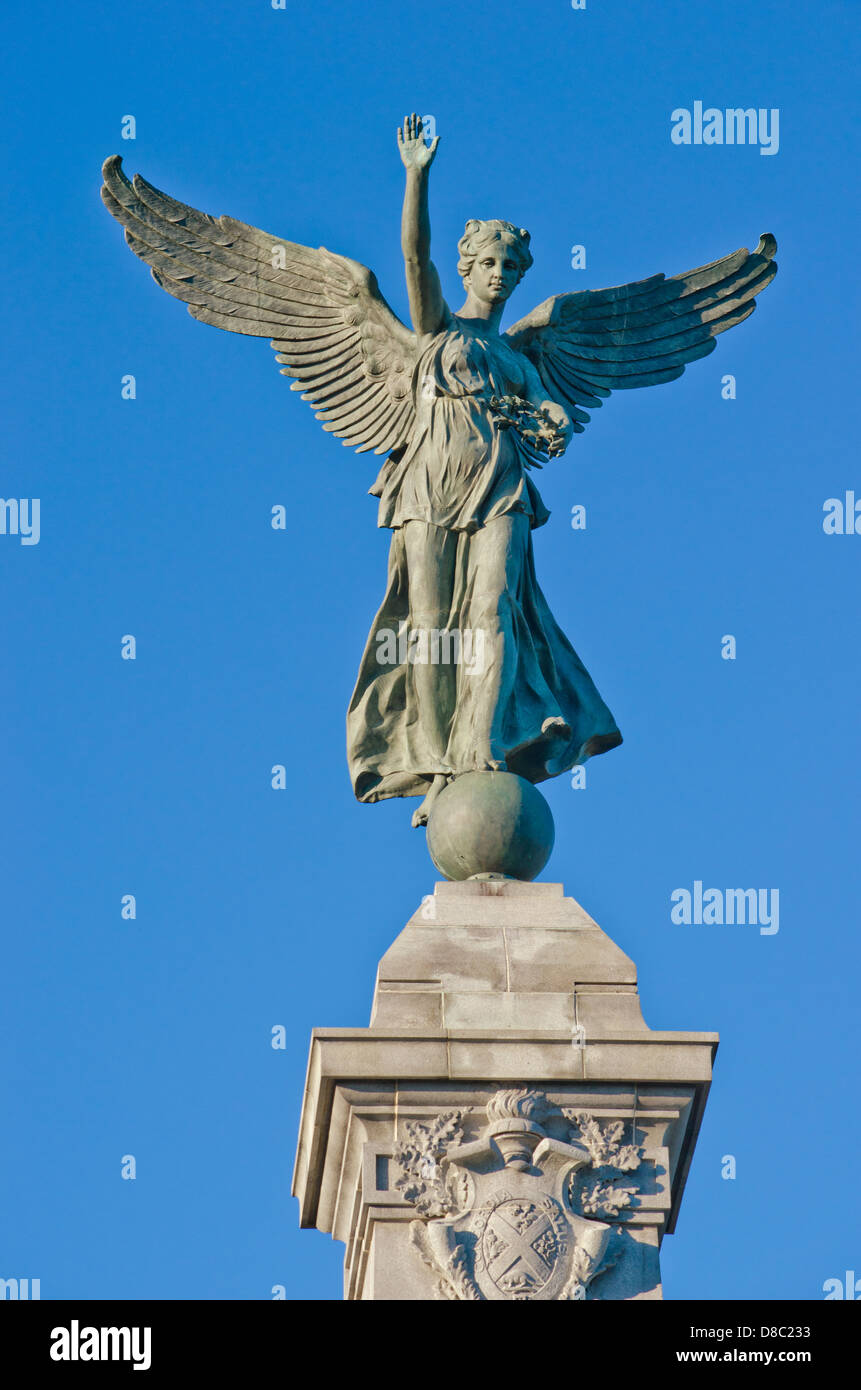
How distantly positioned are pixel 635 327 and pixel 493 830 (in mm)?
5135

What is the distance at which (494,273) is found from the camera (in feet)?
68.0

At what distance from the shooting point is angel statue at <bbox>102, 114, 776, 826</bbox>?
19781mm

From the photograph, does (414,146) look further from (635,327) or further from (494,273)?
(635,327)

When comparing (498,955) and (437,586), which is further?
(437,586)

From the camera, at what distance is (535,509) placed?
66.7ft

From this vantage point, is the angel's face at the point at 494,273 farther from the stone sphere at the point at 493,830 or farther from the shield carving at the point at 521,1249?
the shield carving at the point at 521,1249

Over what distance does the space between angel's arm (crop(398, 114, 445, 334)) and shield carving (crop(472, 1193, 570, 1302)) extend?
6512 millimetres

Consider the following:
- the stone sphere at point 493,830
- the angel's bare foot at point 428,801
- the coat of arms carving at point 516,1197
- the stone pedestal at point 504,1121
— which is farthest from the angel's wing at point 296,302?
the coat of arms carving at point 516,1197

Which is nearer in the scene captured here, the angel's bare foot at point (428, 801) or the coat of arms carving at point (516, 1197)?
the coat of arms carving at point (516, 1197)

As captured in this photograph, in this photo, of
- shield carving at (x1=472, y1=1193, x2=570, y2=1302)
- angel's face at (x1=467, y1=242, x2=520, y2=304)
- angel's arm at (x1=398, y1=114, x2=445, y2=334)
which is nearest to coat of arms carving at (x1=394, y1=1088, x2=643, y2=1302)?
shield carving at (x1=472, y1=1193, x2=570, y2=1302)

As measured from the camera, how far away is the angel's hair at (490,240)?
68.2ft
